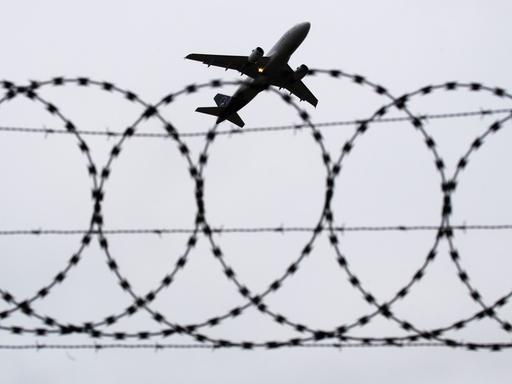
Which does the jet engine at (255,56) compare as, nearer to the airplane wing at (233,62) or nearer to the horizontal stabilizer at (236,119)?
the airplane wing at (233,62)

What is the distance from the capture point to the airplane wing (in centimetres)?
5816

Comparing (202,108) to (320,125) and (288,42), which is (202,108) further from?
(320,125)

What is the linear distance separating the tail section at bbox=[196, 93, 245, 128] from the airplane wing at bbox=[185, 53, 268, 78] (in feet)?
9.05

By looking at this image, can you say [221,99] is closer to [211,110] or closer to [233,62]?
[211,110]

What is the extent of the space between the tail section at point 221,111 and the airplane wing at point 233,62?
276 cm

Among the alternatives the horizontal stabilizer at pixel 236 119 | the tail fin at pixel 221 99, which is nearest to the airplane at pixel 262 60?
the horizontal stabilizer at pixel 236 119

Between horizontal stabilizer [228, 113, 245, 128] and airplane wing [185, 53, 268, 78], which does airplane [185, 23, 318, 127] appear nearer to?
airplane wing [185, 53, 268, 78]

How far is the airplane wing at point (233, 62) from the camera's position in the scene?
58.2 meters

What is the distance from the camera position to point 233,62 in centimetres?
5894

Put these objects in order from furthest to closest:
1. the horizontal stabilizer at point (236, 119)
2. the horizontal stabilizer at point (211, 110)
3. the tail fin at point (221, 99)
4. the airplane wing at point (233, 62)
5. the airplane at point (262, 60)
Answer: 1. the tail fin at point (221, 99)
2. the horizontal stabilizer at point (236, 119)
3. the horizontal stabilizer at point (211, 110)
4. the airplane wing at point (233, 62)
5. the airplane at point (262, 60)

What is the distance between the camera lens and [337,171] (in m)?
14.2

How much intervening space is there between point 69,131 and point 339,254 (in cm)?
450

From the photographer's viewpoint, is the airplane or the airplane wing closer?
the airplane

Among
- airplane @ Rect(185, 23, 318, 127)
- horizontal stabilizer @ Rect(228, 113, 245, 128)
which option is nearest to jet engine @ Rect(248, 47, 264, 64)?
airplane @ Rect(185, 23, 318, 127)
